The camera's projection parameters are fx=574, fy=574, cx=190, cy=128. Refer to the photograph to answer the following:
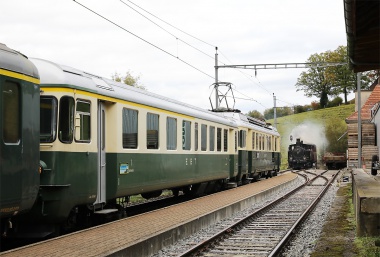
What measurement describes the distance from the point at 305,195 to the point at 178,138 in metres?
8.37

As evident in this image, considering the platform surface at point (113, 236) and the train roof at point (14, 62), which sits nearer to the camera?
the train roof at point (14, 62)

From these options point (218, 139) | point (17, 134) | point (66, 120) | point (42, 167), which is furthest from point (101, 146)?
point (218, 139)

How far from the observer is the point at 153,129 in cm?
1366

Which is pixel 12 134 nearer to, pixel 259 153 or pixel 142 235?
pixel 142 235

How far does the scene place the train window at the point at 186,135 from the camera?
16.3 metres

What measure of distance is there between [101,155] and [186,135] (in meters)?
5.80

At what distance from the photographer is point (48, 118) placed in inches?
376

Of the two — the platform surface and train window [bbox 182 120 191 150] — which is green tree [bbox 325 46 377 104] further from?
the platform surface

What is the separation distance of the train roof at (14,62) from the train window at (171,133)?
253 inches

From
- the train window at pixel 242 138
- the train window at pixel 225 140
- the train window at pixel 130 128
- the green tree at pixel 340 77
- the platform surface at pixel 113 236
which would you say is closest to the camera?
the platform surface at pixel 113 236

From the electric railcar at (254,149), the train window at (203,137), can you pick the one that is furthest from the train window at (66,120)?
the electric railcar at (254,149)

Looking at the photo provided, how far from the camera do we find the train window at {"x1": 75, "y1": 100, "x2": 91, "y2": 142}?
10.1m

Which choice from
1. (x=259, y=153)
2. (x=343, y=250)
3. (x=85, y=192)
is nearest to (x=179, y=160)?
(x=85, y=192)

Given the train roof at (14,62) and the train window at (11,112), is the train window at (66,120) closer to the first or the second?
the train roof at (14,62)
